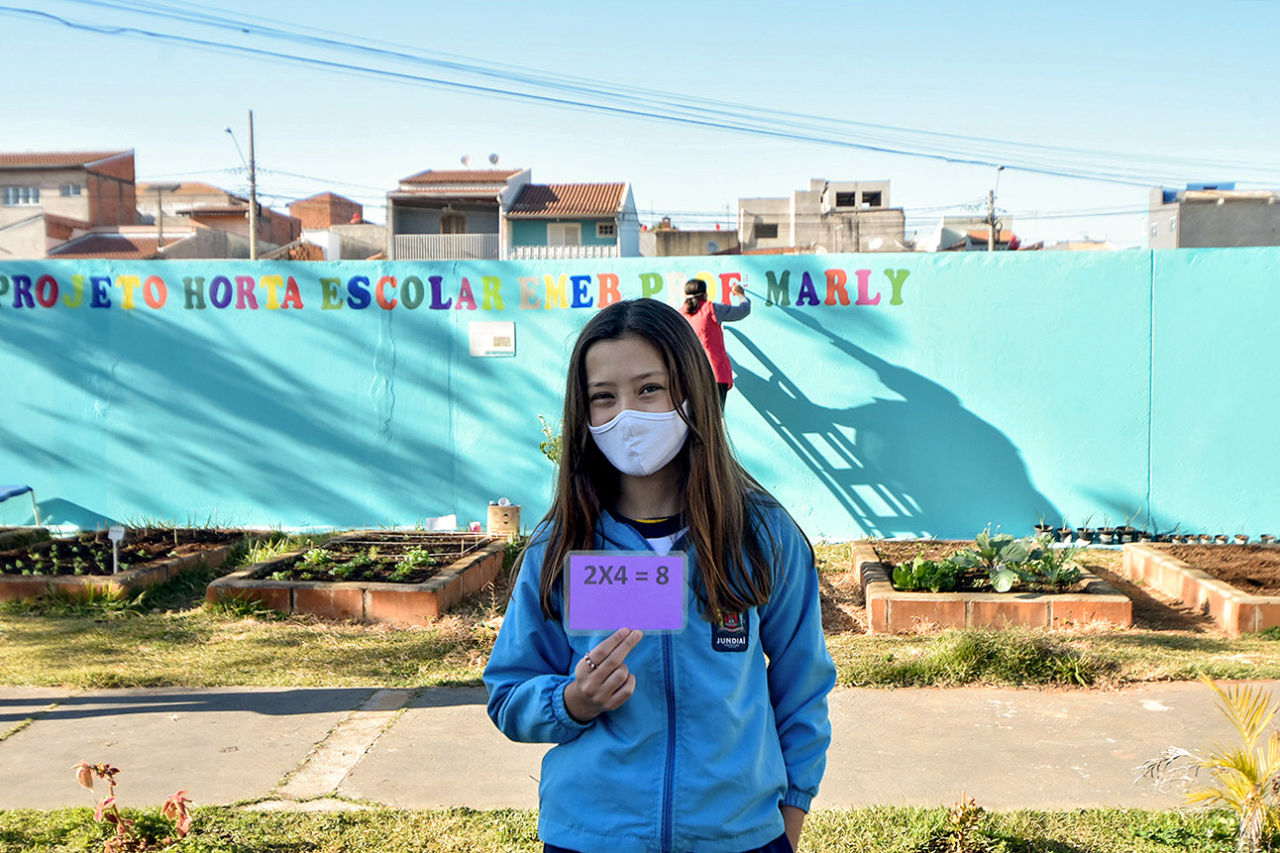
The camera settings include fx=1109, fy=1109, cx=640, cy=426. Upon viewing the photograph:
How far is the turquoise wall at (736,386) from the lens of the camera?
8828 millimetres

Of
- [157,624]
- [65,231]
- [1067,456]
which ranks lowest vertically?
[157,624]

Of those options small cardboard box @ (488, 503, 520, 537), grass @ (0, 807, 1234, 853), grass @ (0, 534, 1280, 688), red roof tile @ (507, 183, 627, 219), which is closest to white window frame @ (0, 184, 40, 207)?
red roof tile @ (507, 183, 627, 219)

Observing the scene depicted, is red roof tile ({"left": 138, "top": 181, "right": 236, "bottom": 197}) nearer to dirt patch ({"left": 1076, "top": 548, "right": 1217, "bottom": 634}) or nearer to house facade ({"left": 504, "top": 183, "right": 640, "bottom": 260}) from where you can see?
house facade ({"left": 504, "top": 183, "right": 640, "bottom": 260})

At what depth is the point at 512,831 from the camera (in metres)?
3.68

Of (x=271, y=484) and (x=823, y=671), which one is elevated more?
(x=823, y=671)

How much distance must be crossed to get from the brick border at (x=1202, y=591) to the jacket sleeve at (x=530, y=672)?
5.54 metres

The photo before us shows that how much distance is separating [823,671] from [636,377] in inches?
26.5

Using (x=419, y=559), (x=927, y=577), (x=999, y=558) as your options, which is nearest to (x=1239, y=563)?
(x=999, y=558)

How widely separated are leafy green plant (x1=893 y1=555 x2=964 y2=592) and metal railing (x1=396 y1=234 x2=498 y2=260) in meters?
54.2

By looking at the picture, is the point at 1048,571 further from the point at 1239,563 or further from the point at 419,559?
the point at 419,559

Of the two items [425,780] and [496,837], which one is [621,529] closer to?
[496,837]

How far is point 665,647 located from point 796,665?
0.96 ft

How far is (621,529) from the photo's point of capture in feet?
7.04

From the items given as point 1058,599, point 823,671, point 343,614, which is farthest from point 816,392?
point 823,671
